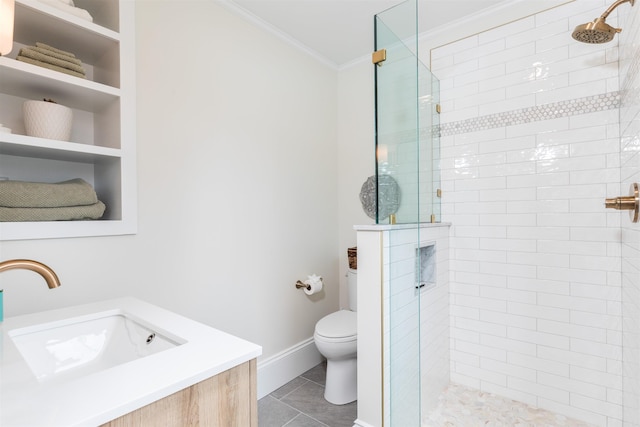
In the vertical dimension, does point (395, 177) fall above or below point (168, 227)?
above

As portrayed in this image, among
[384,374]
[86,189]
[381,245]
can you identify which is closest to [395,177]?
[381,245]

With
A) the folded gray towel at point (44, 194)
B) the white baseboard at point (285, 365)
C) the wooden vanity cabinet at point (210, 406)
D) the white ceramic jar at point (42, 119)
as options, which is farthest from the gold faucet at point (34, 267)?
the white baseboard at point (285, 365)

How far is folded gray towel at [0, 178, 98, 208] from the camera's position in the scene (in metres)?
1.17

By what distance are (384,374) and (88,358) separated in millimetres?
1260

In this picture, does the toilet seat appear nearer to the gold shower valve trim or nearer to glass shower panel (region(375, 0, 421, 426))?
glass shower panel (region(375, 0, 421, 426))

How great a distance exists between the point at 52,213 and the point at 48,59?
64 cm

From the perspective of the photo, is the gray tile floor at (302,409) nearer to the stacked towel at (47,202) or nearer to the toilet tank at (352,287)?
the toilet tank at (352,287)

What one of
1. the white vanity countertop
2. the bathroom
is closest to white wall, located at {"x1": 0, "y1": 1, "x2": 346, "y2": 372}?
the bathroom

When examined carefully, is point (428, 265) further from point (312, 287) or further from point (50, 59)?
point (50, 59)

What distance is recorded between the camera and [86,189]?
1.35 m

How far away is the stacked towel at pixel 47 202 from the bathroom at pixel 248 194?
12 cm

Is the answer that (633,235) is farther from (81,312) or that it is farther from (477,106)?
(81,312)

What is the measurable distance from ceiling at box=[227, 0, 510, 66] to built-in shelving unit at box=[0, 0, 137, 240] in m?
0.88

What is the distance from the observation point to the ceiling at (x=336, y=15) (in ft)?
6.77
